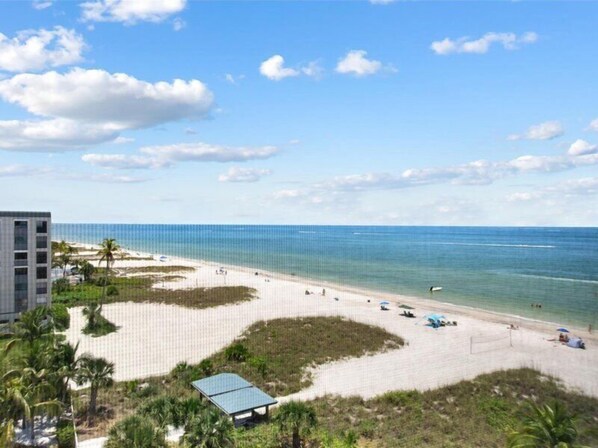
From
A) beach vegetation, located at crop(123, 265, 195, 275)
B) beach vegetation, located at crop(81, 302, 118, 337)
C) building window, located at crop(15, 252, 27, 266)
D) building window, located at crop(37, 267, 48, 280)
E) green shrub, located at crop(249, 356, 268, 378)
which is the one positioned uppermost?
building window, located at crop(15, 252, 27, 266)

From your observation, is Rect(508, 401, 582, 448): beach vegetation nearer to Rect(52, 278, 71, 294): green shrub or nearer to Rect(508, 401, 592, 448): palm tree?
Rect(508, 401, 592, 448): palm tree

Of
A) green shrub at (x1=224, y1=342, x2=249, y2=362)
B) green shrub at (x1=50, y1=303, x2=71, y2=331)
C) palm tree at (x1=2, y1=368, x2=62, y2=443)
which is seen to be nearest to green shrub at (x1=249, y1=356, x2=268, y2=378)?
green shrub at (x1=224, y1=342, x2=249, y2=362)

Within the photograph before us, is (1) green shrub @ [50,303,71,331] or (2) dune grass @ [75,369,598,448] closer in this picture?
(2) dune grass @ [75,369,598,448]

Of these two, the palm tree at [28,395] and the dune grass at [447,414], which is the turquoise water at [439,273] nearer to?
the palm tree at [28,395]

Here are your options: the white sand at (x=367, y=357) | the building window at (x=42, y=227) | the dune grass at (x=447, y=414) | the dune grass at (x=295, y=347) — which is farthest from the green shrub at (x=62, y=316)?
the dune grass at (x=447, y=414)

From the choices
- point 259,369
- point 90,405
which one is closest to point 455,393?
point 259,369

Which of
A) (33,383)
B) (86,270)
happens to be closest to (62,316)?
(86,270)
